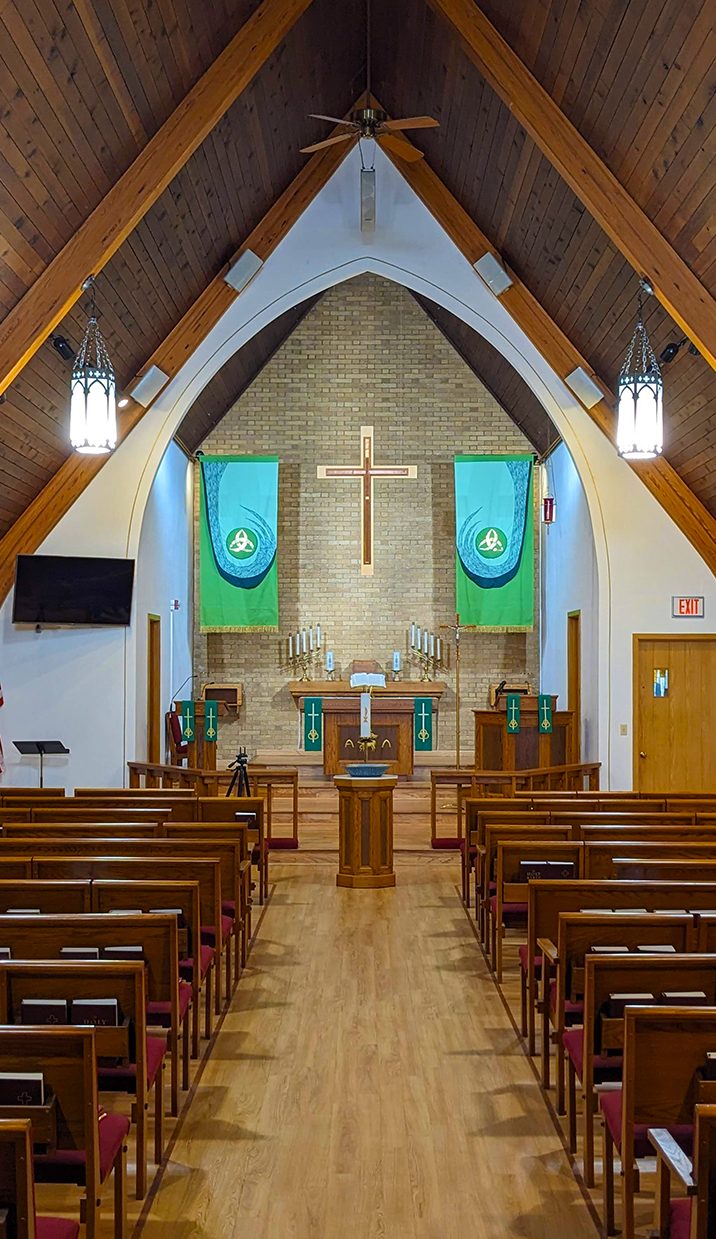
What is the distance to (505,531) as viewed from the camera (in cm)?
1290

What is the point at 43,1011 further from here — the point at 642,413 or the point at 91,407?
the point at 642,413

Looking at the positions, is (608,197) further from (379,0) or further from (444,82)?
(379,0)

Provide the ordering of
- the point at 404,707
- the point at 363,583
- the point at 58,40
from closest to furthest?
the point at 58,40 → the point at 404,707 → the point at 363,583

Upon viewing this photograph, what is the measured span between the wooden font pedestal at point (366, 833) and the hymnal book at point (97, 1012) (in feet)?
14.1

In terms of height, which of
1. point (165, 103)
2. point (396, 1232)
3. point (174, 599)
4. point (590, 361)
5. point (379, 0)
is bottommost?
point (396, 1232)

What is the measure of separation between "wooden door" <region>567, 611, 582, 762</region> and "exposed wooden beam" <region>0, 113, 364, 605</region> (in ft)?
14.6

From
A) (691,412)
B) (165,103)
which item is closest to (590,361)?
(691,412)

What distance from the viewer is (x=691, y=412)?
25.8 feet

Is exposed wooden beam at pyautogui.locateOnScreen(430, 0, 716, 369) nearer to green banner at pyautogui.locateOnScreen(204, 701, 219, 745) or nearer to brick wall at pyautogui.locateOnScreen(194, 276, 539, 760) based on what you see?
green banner at pyautogui.locateOnScreen(204, 701, 219, 745)

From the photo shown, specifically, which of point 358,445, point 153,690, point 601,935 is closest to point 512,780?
point 153,690

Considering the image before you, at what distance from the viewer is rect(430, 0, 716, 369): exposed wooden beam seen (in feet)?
21.0

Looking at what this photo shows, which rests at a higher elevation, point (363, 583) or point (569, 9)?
point (569, 9)

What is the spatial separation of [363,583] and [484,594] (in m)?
1.68

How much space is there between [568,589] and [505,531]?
182 centimetres
